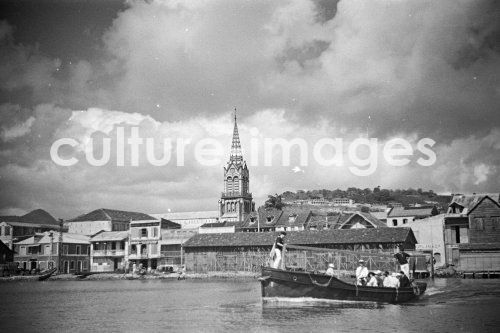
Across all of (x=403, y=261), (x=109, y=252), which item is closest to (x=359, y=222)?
(x=109, y=252)

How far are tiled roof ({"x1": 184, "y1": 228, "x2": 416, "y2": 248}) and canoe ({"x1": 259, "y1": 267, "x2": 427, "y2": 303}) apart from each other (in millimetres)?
32323

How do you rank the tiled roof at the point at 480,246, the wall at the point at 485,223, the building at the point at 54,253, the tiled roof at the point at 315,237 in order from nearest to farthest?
the tiled roof at the point at 480,246 → the wall at the point at 485,223 → the tiled roof at the point at 315,237 → the building at the point at 54,253

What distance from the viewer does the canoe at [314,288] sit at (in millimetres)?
28953

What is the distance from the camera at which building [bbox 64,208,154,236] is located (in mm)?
98812

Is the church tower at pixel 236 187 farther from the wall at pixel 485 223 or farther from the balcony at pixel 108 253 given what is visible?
the wall at pixel 485 223

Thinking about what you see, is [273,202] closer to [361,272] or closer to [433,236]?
[433,236]

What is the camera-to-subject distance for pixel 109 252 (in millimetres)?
85250

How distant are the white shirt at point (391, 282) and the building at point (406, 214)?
57355mm

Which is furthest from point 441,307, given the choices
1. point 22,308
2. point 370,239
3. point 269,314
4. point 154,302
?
point 370,239

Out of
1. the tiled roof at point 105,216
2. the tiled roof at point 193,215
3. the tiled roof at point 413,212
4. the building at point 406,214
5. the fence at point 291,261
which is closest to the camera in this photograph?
the fence at point 291,261

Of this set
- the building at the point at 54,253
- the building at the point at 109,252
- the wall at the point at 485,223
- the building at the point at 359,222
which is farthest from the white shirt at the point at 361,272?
the building at the point at 54,253

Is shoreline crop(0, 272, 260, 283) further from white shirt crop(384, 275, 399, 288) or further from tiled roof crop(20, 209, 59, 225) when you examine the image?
white shirt crop(384, 275, 399, 288)

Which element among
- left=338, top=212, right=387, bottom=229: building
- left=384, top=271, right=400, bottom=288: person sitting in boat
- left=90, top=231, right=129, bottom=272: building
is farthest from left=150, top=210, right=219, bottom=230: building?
left=384, top=271, right=400, bottom=288: person sitting in boat

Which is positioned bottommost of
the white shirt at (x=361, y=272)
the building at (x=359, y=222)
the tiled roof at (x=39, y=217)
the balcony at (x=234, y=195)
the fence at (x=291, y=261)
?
the fence at (x=291, y=261)
